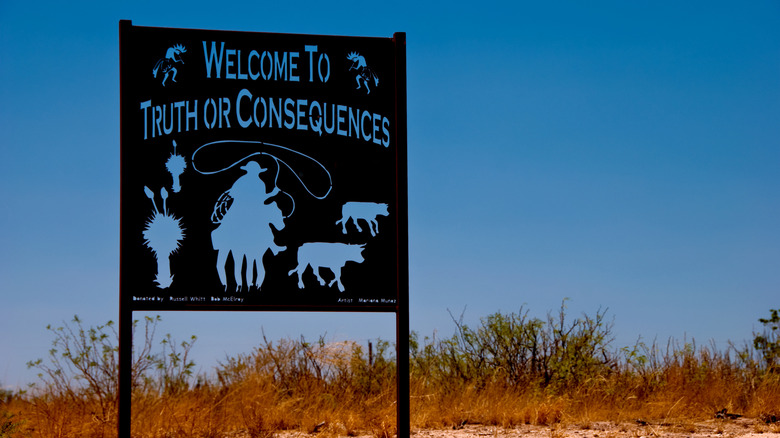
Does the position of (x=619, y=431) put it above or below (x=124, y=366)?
below

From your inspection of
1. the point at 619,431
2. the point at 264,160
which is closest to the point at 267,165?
the point at 264,160

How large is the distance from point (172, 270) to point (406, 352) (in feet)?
8.37

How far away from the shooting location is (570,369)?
13.2m

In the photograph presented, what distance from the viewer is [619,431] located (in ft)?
33.3

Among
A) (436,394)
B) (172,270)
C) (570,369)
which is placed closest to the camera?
(172,270)

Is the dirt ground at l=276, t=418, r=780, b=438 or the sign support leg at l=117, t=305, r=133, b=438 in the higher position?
the sign support leg at l=117, t=305, r=133, b=438

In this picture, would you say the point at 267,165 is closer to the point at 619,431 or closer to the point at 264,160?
the point at 264,160

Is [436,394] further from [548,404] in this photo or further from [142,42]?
[142,42]

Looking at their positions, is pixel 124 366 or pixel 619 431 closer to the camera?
pixel 124 366

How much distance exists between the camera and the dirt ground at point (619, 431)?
996 cm

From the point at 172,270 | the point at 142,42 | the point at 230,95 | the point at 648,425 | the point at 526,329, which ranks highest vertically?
the point at 142,42

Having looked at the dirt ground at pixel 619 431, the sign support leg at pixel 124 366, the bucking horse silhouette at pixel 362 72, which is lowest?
the dirt ground at pixel 619 431

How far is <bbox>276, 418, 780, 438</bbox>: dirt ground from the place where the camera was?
996 cm

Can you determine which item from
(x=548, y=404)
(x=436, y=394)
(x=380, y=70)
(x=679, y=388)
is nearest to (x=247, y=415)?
(x=436, y=394)
